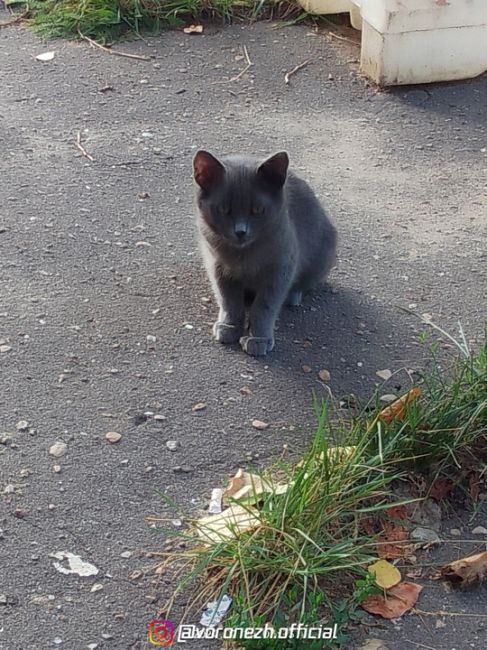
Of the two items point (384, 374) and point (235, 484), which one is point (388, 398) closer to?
point (384, 374)

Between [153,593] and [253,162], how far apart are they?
172cm

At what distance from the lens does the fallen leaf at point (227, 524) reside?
305 cm

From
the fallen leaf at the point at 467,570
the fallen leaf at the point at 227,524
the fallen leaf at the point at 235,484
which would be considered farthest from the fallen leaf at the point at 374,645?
the fallen leaf at the point at 235,484

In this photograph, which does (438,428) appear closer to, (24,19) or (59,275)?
(59,275)

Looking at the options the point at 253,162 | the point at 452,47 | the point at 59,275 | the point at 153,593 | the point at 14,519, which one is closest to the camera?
the point at 153,593

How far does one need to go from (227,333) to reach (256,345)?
143mm

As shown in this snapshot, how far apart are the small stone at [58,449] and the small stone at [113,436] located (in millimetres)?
145

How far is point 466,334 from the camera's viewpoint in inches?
169

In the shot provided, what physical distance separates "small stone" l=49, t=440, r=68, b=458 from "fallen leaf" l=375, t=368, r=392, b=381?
1224mm

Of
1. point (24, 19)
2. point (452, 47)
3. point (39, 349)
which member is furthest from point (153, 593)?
point (24, 19)

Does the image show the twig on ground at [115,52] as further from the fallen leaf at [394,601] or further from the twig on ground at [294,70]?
the fallen leaf at [394,601]

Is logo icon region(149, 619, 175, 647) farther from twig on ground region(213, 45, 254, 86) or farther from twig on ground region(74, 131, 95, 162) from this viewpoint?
twig on ground region(213, 45, 254, 86)

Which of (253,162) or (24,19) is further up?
(253,162)

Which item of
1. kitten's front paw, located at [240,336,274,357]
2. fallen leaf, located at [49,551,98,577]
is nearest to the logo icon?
fallen leaf, located at [49,551,98,577]
